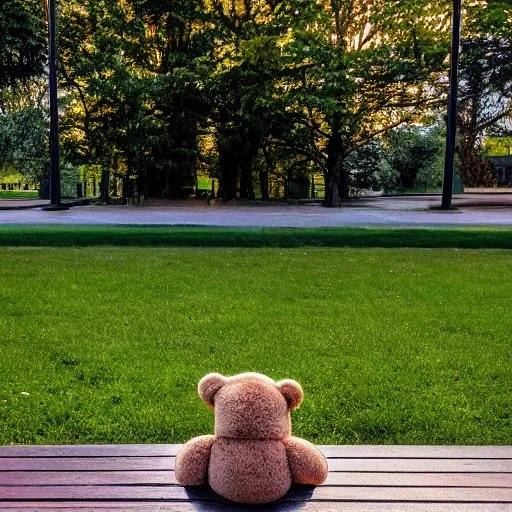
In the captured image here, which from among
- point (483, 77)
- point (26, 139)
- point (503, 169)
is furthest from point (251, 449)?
point (503, 169)

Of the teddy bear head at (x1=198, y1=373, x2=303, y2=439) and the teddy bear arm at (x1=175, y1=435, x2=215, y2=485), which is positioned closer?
the teddy bear head at (x1=198, y1=373, x2=303, y2=439)

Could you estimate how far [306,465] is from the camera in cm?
253

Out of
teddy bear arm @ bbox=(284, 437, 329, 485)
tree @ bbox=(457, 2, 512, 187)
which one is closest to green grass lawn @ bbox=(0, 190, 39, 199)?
tree @ bbox=(457, 2, 512, 187)

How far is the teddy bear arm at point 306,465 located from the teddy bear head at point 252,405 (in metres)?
0.07

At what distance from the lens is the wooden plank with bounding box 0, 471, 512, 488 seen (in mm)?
2605

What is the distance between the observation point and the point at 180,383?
4.78 meters

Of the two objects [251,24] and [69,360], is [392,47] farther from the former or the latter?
[69,360]

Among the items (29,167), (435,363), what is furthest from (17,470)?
(29,167)

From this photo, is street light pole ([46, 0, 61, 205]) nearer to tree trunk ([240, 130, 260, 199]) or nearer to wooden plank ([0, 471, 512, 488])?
tree trunk ([240, 130, 260, 199])

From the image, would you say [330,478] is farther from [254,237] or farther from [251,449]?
[254,237]

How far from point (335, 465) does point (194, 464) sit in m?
0.60

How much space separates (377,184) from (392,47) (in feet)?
66.9

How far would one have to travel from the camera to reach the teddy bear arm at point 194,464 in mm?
2578

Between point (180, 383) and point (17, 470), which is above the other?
point (17, 470)
